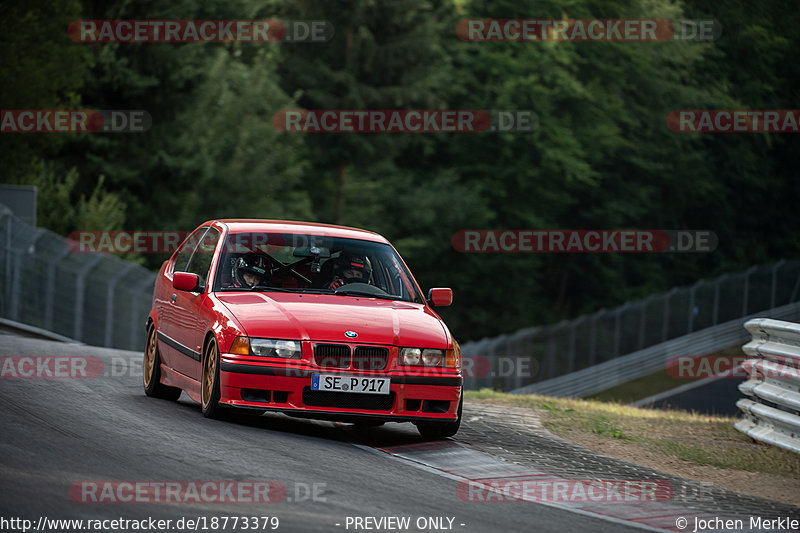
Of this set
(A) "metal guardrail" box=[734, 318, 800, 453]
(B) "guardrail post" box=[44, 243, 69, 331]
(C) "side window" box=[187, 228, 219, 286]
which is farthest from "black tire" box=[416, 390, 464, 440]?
(B) "guardrail post" box=[44, 243, 69, 331]

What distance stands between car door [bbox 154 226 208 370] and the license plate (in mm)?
1788

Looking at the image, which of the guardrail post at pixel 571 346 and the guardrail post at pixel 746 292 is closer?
the guardrail post at pixel 571 346

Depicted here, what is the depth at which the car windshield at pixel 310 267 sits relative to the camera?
10500 millimetres

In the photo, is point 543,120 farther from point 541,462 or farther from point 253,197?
point 541,462

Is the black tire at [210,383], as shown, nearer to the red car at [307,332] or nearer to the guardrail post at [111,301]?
the red car at [307,332]

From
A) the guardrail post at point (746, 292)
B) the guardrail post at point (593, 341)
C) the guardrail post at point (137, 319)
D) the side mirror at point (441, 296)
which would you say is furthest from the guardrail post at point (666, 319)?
the side mirror at point (441, 296)

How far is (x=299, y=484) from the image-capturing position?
7492 mm

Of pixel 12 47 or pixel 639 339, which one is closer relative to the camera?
pixel 12 47

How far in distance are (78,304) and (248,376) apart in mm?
13535

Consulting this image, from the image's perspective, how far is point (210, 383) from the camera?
9773 mm

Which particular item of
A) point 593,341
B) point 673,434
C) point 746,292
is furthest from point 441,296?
point 746,292

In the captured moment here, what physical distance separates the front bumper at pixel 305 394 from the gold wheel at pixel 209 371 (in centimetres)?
24

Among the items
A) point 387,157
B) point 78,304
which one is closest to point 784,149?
point 387,157

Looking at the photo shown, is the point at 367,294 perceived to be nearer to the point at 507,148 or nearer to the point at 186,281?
the point at 186,281
